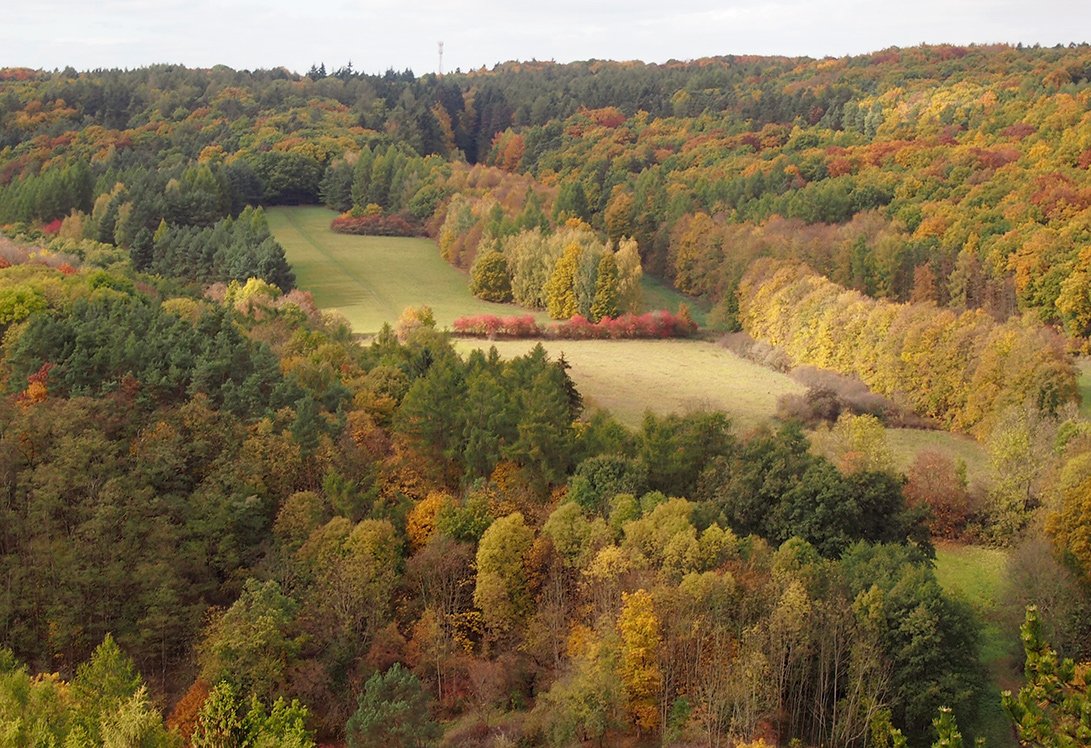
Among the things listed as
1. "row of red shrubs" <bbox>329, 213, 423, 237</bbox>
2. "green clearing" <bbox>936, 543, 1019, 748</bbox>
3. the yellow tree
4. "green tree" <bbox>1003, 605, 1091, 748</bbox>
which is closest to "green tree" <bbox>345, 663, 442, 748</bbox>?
the yellow tree

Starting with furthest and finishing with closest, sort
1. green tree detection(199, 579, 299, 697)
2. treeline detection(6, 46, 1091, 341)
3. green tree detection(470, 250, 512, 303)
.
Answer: green tree detection(470, 250, 512, 303)
treeline detection(6, 46, 1091, 341)
green tree detection(199, 579, 299, 697)

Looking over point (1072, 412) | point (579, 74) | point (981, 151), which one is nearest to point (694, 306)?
point (981, 151)

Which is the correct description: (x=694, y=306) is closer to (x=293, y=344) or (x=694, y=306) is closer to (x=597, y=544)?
(x=293, y=344)

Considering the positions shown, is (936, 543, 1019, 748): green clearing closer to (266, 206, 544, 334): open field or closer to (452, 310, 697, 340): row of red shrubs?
(452, 310, 697, 340): row of red shrubs

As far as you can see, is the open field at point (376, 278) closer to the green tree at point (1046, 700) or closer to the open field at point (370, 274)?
the open field at point (370, 274)

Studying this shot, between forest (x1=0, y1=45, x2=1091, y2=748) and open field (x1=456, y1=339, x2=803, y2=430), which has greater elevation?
forest (x1=0, y1=45, x2=1091, y2=748)

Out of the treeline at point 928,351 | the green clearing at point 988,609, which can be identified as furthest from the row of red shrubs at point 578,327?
the green clearing at point 988,609
